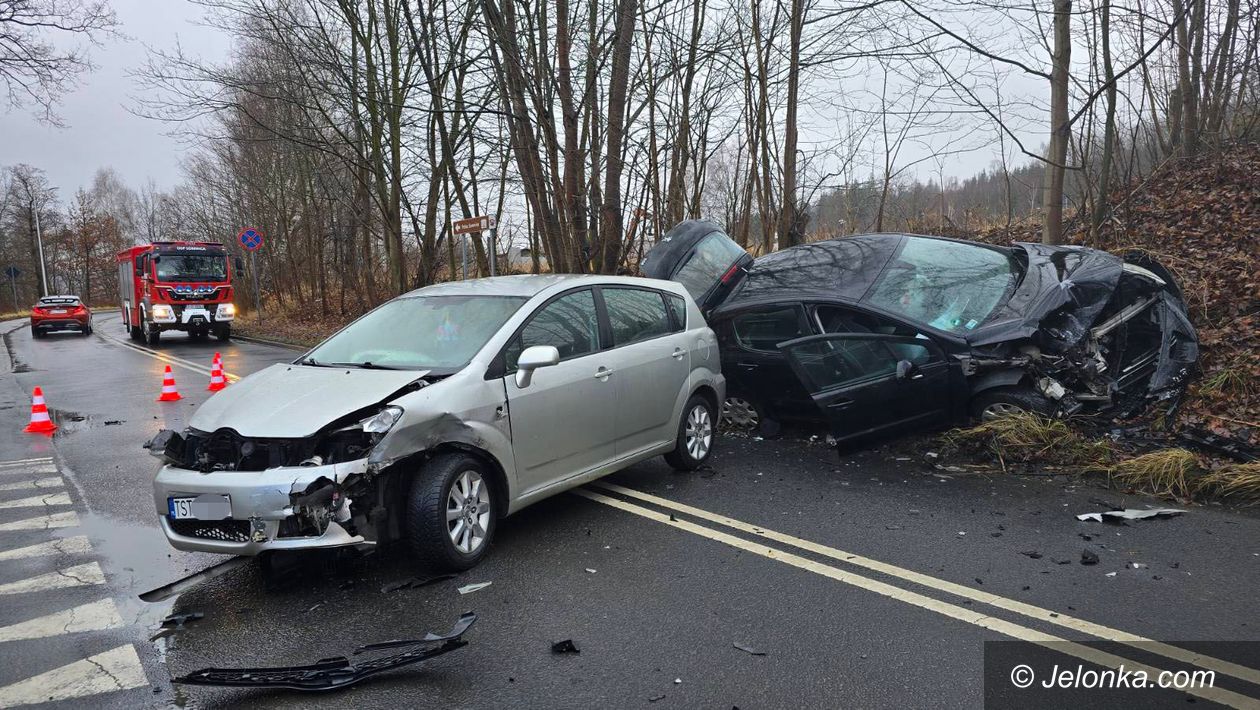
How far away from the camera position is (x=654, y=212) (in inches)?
508

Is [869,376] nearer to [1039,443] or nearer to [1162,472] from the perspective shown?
[1039,443]

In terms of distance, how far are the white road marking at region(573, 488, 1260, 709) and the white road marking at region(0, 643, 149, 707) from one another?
2.99 metres

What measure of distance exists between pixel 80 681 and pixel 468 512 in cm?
187

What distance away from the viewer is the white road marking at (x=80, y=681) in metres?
3.13

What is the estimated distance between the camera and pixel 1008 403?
6227 millimetres

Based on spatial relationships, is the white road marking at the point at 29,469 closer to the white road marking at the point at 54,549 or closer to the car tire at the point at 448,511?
the white road marking at the point at 54,549

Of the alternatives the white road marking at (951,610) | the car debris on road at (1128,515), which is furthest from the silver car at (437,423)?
the car debris on road at (1128,515)

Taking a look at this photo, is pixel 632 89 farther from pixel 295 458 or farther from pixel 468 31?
pixel 295 458

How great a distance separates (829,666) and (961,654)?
582 millimetres

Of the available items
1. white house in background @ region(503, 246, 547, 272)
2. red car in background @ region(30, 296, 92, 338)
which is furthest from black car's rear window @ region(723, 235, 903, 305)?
red car in background @ region(30, 296, 92, 338)

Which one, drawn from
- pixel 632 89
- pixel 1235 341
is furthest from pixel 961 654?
pixel 632 89

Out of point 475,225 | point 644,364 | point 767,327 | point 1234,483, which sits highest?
point 475,225

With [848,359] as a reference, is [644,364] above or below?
above

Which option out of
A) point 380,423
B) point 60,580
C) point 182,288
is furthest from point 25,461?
point 182,288
